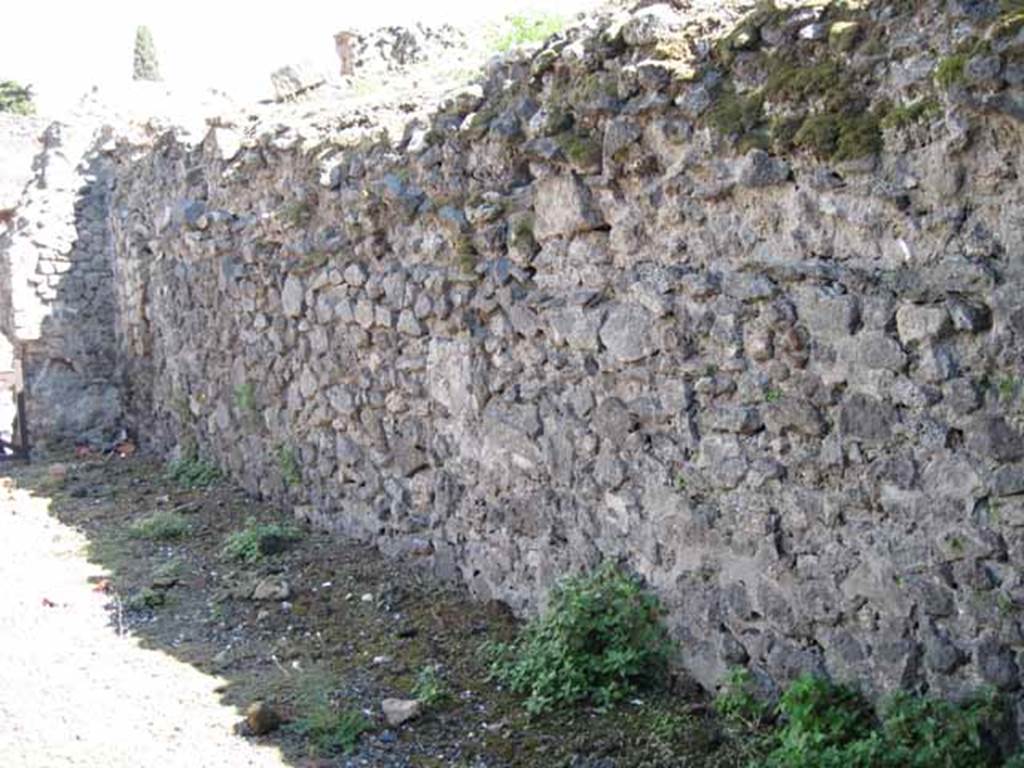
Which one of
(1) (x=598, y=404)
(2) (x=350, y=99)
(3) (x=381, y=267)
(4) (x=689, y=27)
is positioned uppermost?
(2) (x=350, y=99)

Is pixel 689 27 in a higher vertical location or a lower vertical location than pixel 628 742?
higher

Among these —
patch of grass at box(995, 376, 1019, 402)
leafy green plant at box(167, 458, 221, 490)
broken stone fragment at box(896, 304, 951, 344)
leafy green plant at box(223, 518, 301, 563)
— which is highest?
broken stone fragment at box(896, 304, 951, 344)

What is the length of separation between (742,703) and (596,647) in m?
0.67

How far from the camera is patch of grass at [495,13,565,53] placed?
8.55 metres

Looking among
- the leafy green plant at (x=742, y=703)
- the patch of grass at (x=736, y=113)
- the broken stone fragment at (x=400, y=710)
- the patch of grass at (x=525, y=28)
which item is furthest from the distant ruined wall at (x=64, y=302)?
the patch of grass at (x=736, y=113)

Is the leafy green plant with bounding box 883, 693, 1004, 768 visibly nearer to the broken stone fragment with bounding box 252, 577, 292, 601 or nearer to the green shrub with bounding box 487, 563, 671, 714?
the green shrub with bounding box 487, 563, 671, 714

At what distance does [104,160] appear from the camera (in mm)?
11539

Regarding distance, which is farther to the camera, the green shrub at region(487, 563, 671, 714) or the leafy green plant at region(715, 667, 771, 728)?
the green shrub at region(487, 563, 671, 714)

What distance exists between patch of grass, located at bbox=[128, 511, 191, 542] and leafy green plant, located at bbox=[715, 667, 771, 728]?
4.19 meters

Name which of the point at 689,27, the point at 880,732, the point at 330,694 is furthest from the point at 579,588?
the point at 689,27

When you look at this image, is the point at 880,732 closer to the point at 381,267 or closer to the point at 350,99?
the point at 381,267

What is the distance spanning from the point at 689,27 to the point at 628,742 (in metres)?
2.48

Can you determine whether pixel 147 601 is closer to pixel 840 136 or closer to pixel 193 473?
pixel 193 473

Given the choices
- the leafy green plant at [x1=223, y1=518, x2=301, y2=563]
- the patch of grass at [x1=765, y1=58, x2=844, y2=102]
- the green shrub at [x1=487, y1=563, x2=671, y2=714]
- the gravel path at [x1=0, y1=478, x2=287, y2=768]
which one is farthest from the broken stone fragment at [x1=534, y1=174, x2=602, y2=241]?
the leafy green plant at [x1=223, y1=518, x2=301, y2=563]
